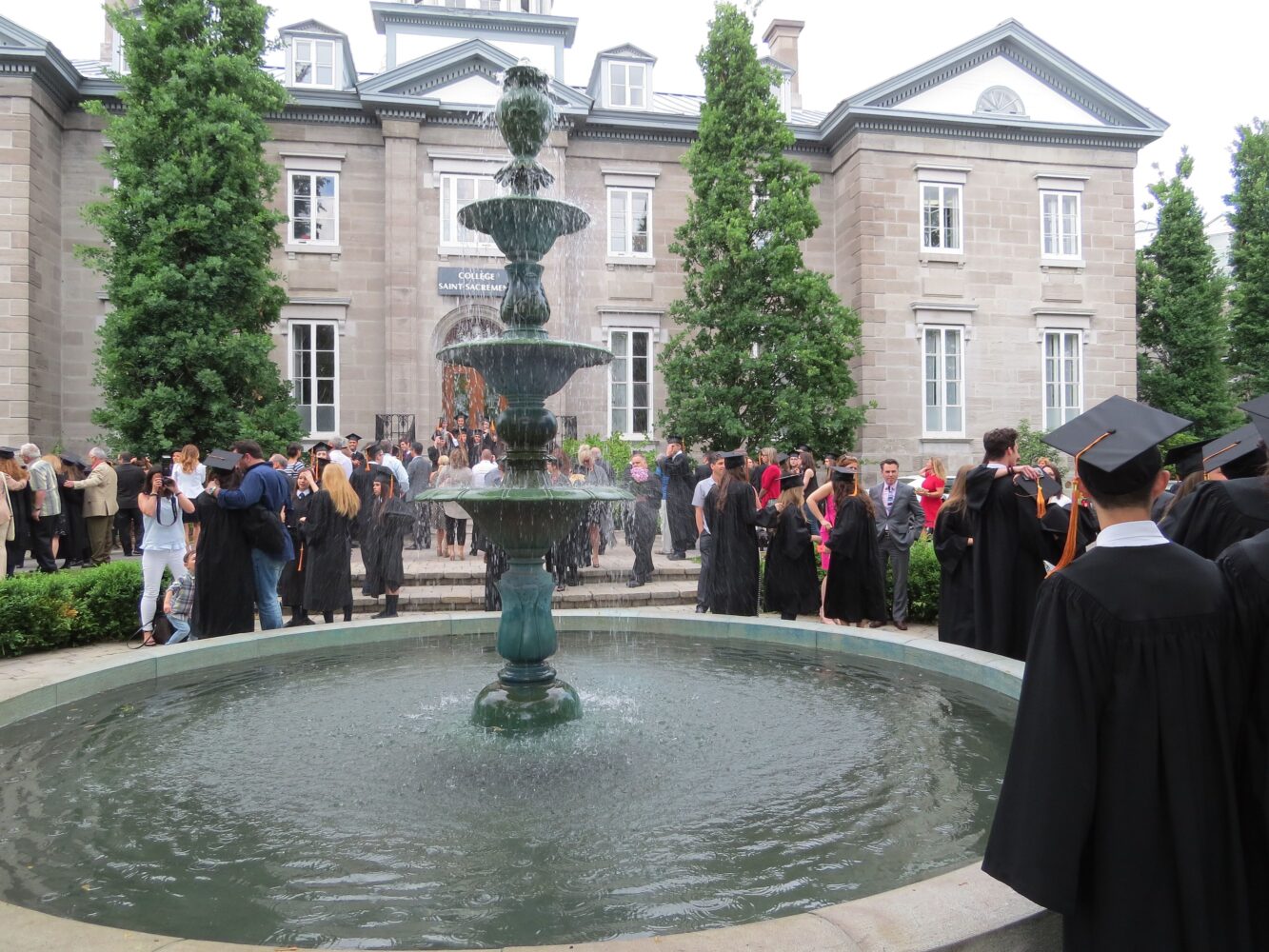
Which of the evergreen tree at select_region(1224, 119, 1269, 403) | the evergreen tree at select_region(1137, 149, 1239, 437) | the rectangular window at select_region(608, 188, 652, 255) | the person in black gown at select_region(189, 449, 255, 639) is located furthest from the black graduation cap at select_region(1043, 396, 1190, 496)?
the evergreen tree at select_region(1224, 119, 1269, 403)

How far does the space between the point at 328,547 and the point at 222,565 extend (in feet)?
5.67

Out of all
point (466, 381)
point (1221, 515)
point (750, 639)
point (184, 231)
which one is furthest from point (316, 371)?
point (1221, 515)

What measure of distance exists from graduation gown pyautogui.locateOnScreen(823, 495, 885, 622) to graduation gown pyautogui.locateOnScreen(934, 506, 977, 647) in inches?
83.4

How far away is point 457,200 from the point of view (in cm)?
2353

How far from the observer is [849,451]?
79.6 feet

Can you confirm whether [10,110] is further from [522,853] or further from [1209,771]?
[1209,771]

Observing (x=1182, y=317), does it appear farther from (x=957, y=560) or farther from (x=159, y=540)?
(x=159, y=540)

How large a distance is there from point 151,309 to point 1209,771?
19811 mm

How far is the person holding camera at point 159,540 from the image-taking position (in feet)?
30.4

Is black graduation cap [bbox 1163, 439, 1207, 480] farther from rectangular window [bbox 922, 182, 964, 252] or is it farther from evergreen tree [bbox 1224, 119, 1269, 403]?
evergreen tree [bbox 1224, 119, 1269, 403]

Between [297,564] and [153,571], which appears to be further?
[297,564]

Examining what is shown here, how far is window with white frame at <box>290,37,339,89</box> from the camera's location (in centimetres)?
2425

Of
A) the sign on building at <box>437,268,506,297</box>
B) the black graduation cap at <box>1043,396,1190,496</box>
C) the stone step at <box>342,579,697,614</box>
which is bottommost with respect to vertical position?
the stone step at <box>342,579,697,614</box>

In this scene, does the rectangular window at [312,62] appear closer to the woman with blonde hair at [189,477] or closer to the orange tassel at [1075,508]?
the woman with blonde hair at [189,477]
